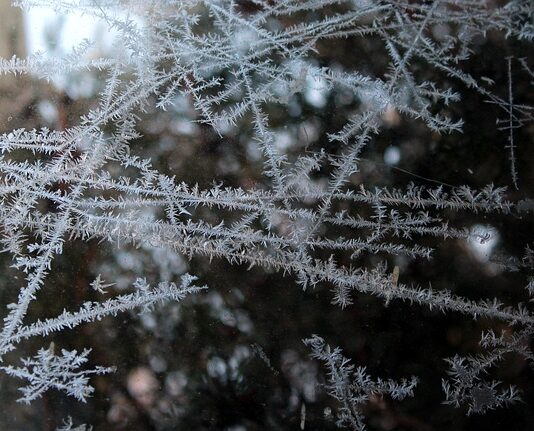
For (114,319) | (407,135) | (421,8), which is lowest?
(114,319)

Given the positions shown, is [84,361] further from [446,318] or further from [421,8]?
[421,8]

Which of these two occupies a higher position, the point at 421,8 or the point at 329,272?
the point at 421,8

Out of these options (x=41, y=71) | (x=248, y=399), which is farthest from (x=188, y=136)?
(x=248, y=399)

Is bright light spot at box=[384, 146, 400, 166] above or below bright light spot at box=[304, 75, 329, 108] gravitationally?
below

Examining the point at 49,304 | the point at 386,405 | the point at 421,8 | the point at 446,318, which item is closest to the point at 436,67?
the point at 421,8

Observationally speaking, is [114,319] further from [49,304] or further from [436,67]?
[436,67]

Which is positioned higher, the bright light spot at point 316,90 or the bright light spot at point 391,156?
the bright light spot at point 316,90

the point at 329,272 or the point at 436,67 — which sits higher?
the point at 436,67
